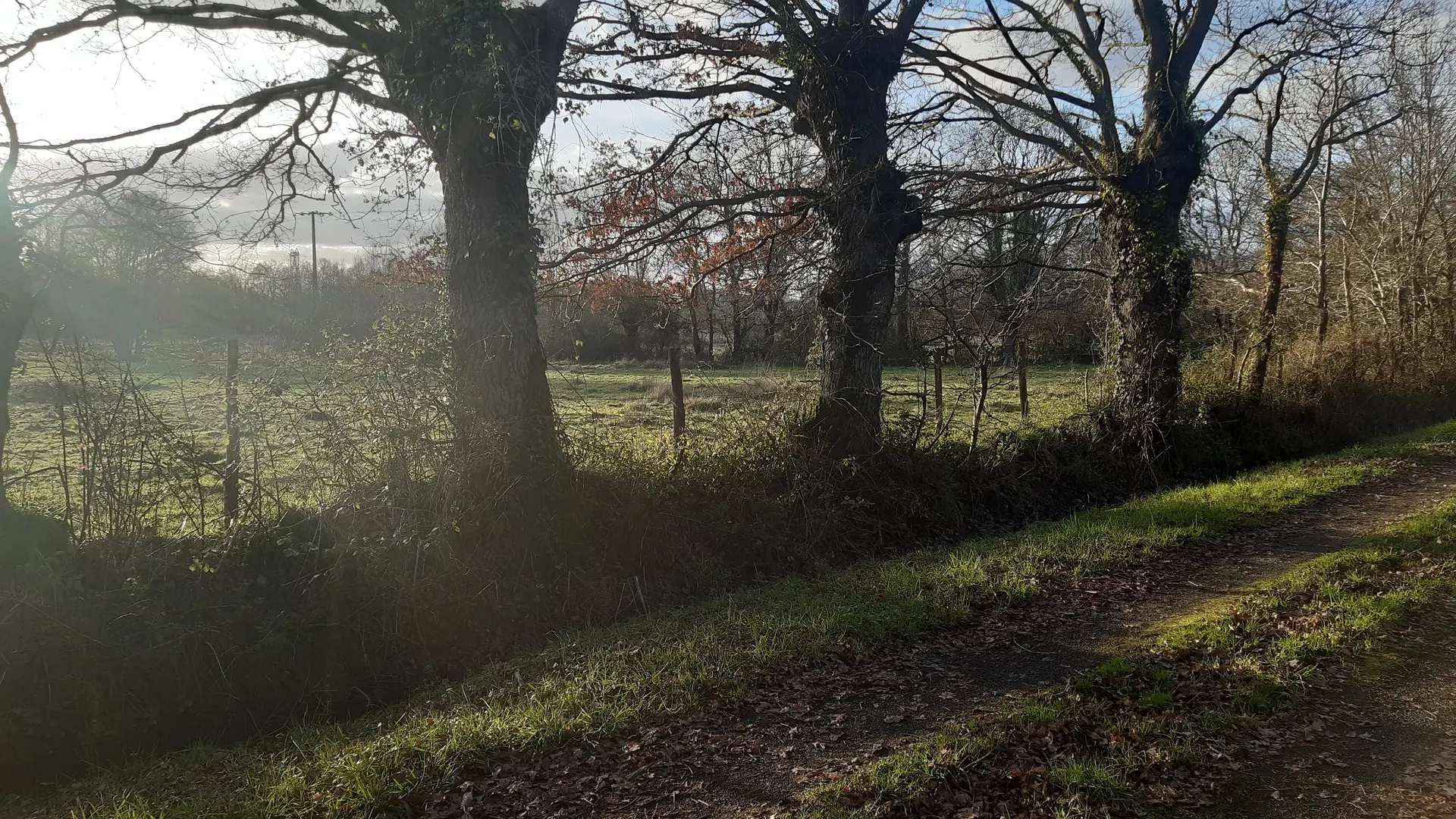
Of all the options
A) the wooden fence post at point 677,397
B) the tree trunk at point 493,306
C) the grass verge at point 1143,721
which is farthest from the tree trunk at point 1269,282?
the tree trunk at point 493,306

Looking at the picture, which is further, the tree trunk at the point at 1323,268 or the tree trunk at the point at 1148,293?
the tree trunk at the point at 1323,268

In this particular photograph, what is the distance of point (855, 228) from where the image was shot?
1030 centimetres

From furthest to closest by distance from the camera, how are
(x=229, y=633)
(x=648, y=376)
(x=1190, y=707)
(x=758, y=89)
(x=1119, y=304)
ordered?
1. (x=648, y=376)
2. (x=1119, y=304)
3. (x=758, y=89)
4. (x=229, y=633)
5. (x=1190, y=707)

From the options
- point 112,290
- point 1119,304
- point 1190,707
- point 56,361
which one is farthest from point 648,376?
point 1190,707

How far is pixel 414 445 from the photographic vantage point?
7.49 metres

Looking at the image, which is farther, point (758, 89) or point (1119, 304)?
point (1119, 304)

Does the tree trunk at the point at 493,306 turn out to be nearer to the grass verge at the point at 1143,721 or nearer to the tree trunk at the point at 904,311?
the grass verge at the point at 1143,721

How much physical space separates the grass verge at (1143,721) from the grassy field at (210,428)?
542 cm

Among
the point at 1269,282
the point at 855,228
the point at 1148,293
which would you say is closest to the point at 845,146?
the point at 855,228

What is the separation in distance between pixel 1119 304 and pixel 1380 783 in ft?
35.6

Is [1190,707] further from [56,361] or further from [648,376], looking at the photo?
[648,376]

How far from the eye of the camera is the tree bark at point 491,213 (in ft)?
25.1

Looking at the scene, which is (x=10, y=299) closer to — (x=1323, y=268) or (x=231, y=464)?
(x=231, y=464)

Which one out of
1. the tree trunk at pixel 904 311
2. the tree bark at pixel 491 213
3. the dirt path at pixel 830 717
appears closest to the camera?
the dirt path at pixel 830 717
